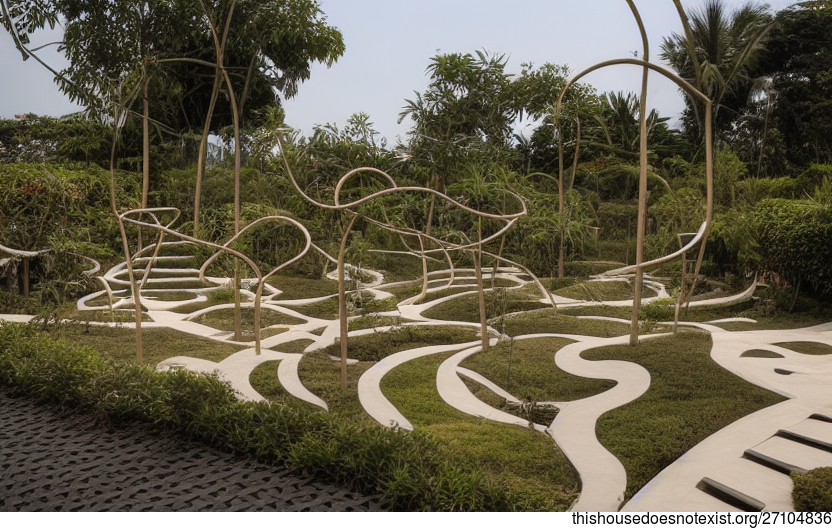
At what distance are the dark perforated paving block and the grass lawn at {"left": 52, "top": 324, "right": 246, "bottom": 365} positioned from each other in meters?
0.57

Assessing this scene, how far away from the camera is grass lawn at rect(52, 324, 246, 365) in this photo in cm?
433

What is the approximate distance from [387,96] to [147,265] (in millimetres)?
1909

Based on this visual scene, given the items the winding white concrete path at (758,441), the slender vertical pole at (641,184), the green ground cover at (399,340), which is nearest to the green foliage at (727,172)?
the slender vertical pole at (641,184)

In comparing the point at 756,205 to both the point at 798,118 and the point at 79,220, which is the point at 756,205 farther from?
the point at 79,220

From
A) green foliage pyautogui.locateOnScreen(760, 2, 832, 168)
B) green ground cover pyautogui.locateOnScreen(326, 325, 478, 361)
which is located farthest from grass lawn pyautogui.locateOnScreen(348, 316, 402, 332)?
green foliage pyautogui.locateOnScreen(760, 2, 832, 168)

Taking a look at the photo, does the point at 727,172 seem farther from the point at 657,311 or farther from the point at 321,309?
the point at 321,309

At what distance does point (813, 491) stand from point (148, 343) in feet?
11.6

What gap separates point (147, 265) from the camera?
4.96 metres

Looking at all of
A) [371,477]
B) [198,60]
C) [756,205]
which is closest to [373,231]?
[198,60]

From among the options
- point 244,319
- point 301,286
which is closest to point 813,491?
point 301,286

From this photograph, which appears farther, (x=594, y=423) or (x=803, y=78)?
(x=803, y=78)

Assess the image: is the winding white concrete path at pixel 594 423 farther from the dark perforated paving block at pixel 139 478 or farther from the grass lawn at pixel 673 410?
the dark perforated paving block at pixel 139 478

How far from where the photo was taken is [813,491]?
104 inches

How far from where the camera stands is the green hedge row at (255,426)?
2996 millimetres
